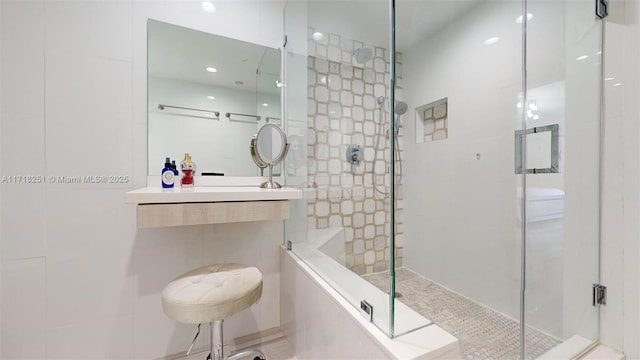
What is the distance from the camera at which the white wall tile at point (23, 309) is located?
1.17m

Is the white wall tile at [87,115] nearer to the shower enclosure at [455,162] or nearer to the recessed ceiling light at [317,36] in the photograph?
the shower enclosure at [455,162]

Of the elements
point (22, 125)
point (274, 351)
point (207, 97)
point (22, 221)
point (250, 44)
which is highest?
point (250, 44)

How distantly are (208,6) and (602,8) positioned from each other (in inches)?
75.2

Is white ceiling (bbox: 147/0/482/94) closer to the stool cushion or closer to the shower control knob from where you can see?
the shower control knob

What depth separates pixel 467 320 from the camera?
146cm

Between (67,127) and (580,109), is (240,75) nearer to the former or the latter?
(67,127)

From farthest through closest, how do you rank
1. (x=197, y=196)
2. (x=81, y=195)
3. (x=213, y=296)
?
(x=81, y=195)
(x=197, y=196)
(x=213, y=296)

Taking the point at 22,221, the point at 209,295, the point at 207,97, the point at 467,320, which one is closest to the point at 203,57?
the point at 207,97

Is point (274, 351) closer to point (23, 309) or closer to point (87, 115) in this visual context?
point (23, 309)

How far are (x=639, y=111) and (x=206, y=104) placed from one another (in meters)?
Result: 1.95

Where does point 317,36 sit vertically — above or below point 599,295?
above

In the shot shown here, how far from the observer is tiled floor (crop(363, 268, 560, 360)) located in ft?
3.52

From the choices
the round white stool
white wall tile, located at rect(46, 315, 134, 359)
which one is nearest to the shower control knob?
the round white stool

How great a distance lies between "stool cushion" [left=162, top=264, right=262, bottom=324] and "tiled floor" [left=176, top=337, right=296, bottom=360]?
1.98ft
